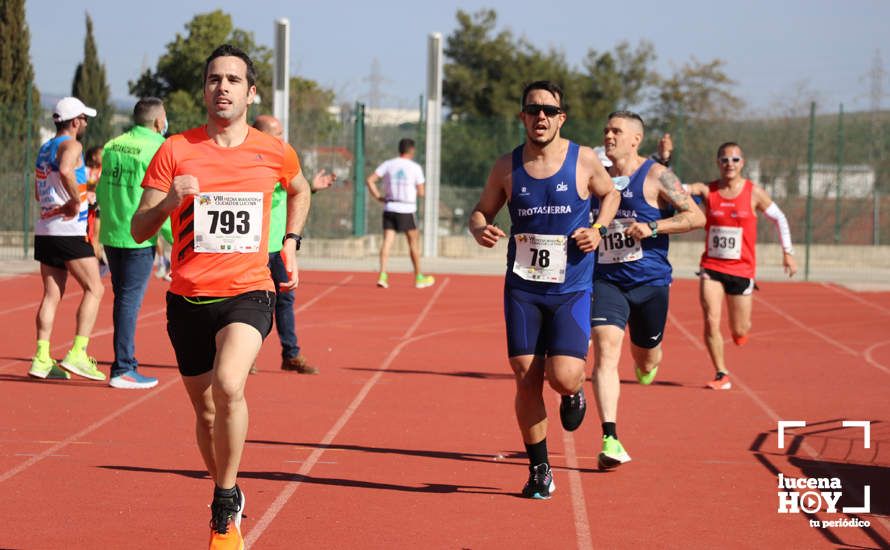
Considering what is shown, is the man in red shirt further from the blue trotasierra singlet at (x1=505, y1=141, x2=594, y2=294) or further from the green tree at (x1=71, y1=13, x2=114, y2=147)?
the green tree at (x1=71, y1=13, x2=114, y2=147)

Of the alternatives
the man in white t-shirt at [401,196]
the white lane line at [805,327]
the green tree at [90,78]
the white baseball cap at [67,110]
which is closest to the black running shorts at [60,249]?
the white baseball cap at [67,110]

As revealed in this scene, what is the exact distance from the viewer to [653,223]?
8.39 metres

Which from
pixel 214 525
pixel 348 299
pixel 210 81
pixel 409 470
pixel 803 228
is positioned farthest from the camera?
pixel 803 228

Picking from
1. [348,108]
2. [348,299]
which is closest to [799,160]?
[348,108]

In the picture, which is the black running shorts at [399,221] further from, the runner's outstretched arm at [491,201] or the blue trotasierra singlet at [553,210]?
the blue trotasierra singlet at [553,210]

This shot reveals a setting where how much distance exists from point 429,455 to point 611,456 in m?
1.16

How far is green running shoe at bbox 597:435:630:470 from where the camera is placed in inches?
292

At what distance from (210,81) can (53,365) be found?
5.34 m

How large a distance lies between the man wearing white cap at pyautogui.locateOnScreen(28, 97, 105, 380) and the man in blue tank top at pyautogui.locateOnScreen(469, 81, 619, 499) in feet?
14.4

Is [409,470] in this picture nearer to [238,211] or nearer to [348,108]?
[238,211]

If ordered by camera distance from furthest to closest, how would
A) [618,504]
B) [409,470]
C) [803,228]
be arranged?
[803,228], [409,470], [618,504]

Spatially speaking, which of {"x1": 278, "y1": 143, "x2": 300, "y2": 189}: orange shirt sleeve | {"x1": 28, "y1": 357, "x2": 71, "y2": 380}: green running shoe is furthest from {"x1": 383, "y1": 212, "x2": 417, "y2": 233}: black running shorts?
{"x1": 278, "y1": 143, "x2": 300, "y2": 189}: orange shirt sleeve

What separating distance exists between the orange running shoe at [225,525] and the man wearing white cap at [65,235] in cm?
502

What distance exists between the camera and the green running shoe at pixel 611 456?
292 inches
